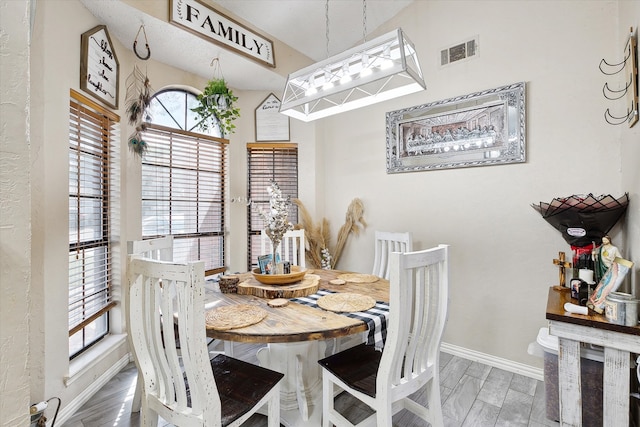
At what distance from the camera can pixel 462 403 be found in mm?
2016

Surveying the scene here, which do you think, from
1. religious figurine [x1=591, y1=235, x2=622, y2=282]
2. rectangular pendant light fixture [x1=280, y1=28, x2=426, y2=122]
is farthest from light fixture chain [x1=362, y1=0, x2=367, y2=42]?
religious figurine [x1=591, y1=235, x2=622, y2=282]

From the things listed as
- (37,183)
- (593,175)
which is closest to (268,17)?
(37,183)

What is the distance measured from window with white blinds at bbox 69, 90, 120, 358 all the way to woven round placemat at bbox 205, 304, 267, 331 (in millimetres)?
1203

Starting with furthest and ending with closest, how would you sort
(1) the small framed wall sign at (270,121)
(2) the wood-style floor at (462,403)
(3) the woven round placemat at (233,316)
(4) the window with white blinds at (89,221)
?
1. (1) the small framed wall sign at (270,121)
2. (4) the window with white blinds at (89,221)
3. (2) the wood-style floor at (462,403)
4. (3) the woven round placemat at (233,316)

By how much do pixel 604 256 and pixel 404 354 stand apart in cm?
114

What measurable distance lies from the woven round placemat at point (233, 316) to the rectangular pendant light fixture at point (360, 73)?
1391mm

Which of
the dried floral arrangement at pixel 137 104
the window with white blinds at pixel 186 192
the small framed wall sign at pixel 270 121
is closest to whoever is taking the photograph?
the dried floral arrangement at pixel 137 104

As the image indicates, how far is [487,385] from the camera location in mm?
2221

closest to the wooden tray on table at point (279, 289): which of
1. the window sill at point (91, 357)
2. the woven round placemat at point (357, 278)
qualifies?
the woven round placemat at point (357, 278)

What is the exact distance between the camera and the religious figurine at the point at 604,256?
4.93 feet

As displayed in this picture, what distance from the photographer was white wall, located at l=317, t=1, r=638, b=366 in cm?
208

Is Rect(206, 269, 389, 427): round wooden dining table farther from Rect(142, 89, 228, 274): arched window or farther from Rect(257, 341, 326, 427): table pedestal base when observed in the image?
Rect(142, 89, 228, 274): arched window

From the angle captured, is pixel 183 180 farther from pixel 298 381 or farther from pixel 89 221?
pixel 298 381

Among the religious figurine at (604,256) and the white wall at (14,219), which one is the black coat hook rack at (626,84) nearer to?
the religious figurine at (604,256)
